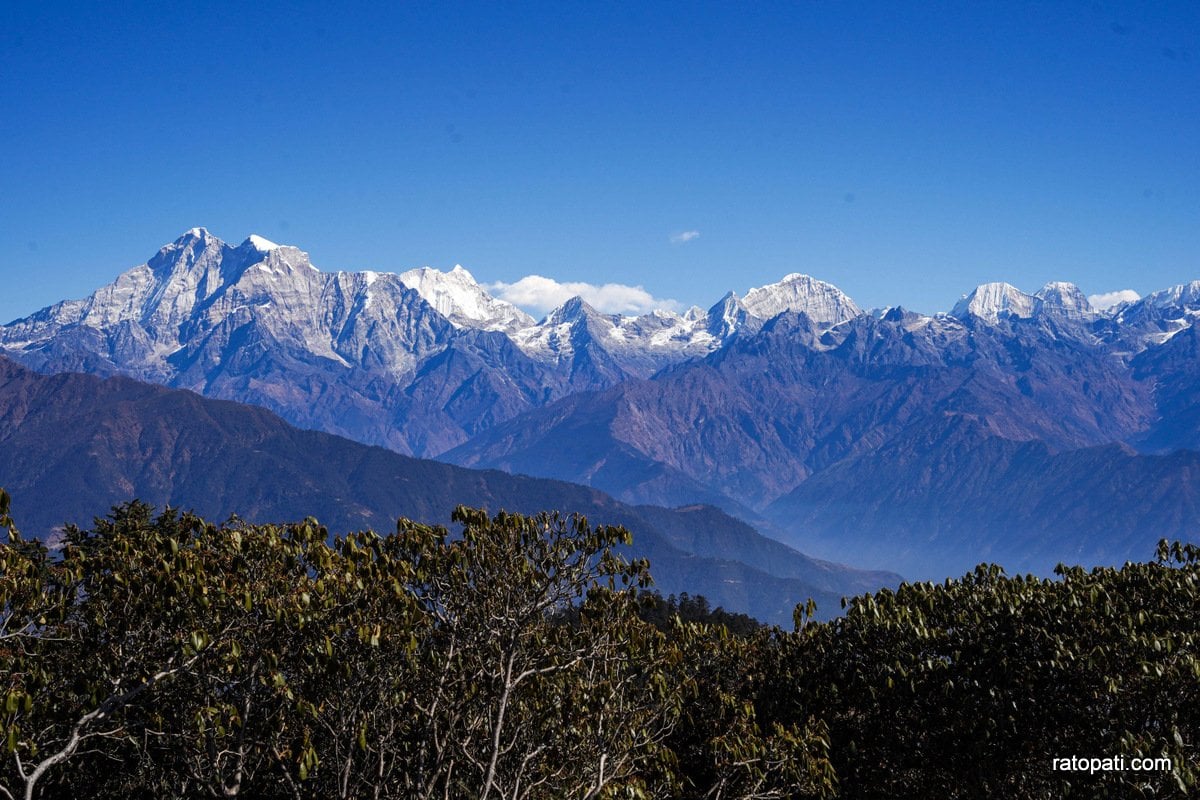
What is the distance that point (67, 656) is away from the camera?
81.9ft

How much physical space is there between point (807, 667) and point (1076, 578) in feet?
30.9

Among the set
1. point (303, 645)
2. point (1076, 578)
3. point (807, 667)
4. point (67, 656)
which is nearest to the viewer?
point (303, 645)

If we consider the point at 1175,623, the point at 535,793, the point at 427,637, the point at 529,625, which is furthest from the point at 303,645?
the point at 1175,623

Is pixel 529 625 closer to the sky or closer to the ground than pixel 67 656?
closer to the sky

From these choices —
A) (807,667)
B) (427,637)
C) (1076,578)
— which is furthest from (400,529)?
(1076,578)

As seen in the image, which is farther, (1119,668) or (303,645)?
(1119,668)

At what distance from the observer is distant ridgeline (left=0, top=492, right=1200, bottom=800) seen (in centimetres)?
2252

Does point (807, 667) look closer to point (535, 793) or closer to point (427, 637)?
point (535, 793)

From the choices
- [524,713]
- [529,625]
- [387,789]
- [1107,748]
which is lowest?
[387,789]

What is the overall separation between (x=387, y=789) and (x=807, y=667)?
619 inches

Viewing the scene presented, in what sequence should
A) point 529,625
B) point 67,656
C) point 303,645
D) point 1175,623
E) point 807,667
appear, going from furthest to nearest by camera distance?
point 807,667 < point 1175,623 < point 529,625 < point 67,656 < point 303,645

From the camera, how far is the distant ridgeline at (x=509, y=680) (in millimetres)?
22516

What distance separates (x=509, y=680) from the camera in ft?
79.8

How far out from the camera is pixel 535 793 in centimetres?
2741
